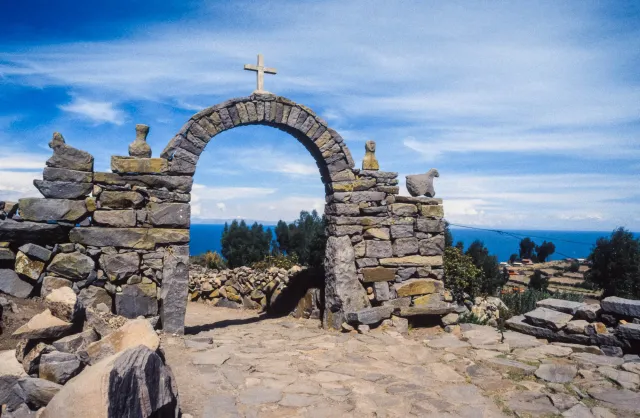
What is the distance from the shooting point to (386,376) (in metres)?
5.37

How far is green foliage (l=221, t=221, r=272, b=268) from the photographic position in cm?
1865

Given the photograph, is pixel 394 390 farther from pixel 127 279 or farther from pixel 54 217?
pixel 54 217

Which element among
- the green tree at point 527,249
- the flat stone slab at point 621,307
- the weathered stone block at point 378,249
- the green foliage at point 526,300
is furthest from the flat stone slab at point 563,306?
the green tree at point 527,249

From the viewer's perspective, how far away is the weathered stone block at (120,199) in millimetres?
6824

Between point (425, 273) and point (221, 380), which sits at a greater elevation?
point (425, 273)

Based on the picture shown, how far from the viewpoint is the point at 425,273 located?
26.4 ft

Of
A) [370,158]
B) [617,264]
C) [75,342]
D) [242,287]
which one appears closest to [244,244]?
[242,287]

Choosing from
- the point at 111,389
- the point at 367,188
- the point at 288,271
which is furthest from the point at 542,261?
the point at 111,389

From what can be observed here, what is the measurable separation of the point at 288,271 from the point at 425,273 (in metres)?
4.60

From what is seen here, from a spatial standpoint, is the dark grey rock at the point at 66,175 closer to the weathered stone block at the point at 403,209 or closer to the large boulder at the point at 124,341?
the large boulder at the point at 124,341

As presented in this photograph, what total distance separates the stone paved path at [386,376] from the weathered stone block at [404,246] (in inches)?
54.5

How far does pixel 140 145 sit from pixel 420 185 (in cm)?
489

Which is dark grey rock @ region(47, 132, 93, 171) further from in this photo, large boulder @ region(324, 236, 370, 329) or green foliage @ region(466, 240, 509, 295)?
green foliage @ region(466, 240, 509, 295)

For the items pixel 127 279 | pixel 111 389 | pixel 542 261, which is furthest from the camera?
pixel 542 261
